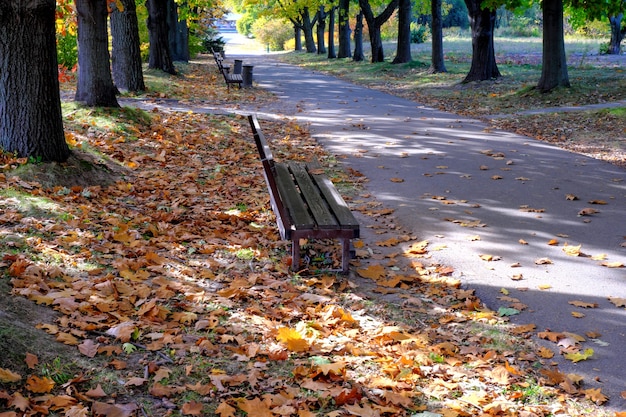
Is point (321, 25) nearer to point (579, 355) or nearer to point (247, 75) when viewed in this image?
point (247, 75)

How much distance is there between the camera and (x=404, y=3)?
100 ft

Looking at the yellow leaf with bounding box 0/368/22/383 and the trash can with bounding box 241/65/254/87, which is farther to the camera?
the trash can with bounding box 241/65/254/87

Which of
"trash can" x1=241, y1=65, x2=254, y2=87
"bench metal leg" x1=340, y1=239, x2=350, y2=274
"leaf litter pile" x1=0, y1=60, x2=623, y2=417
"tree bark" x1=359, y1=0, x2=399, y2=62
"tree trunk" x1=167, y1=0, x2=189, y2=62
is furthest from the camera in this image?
"tree bark" x1=359, y1=0, x2=399, y2=62

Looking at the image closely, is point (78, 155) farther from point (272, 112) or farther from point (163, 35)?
point (163, 35)

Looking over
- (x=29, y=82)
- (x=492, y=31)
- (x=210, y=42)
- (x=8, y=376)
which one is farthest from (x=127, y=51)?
(x=210, y=42)

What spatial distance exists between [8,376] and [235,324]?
163 centimetres

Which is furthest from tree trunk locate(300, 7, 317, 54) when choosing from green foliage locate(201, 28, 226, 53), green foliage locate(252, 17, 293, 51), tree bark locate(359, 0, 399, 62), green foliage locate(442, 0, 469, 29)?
green foliage locate(442, 0, 469, 29)

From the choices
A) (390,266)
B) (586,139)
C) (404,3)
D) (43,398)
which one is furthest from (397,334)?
(404,3)

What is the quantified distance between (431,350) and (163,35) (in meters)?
21.0

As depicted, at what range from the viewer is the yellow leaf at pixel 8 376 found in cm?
339

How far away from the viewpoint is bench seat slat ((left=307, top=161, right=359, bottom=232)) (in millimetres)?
5682

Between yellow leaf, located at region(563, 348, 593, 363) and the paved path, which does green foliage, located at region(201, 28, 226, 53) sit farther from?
yellow leaf, located at region(563, 348, 593, 363)

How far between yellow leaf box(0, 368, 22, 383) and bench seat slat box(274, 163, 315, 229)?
8.80 feet

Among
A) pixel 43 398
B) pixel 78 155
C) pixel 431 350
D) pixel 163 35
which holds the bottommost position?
pixel 431 350
